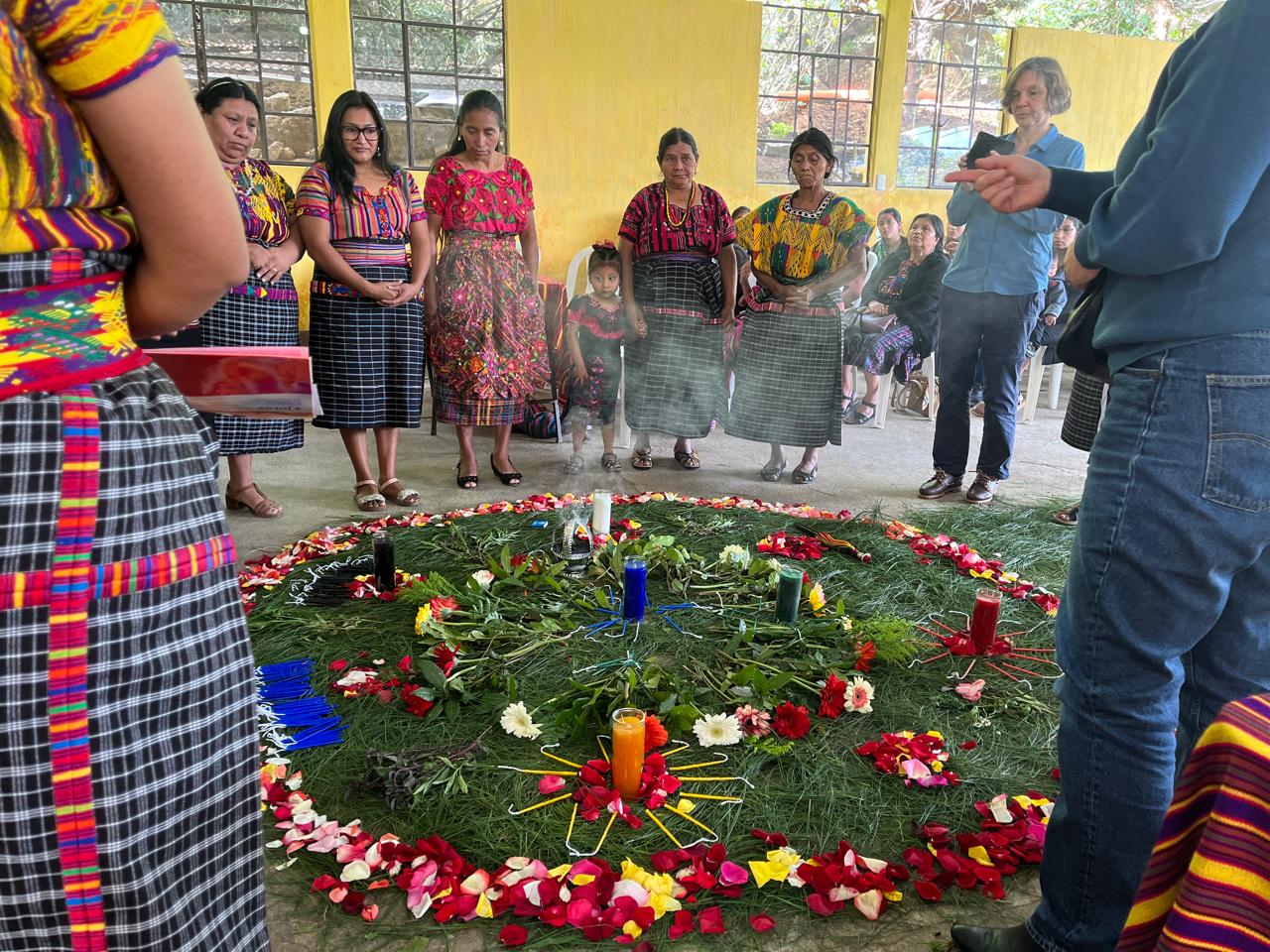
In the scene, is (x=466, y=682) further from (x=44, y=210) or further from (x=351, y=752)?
(x=44, y=210)

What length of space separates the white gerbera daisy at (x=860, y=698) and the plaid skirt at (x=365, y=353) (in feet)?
8.01

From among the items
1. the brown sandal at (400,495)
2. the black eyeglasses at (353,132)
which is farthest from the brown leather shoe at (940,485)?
the black eyeglasses at (353,132)

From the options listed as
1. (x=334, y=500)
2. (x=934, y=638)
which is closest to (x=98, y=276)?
(x=934, y=638)

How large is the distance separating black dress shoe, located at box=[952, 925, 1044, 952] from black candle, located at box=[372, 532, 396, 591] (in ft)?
6.60

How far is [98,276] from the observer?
2.54ft

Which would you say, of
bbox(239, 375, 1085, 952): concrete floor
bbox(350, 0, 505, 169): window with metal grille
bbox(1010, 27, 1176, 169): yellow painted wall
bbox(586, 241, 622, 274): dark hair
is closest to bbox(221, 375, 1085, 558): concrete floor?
bbox(239, 375, 1085, 952): concrete floor

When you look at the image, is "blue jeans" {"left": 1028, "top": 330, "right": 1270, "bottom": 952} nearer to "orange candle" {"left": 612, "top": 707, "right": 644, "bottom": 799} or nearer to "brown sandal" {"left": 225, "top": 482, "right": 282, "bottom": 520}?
"orange candle" {"left": 612, "top": 707, "right": 644, "bottom": 799}

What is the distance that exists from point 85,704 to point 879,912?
4.60ft

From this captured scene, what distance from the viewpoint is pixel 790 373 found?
4.39 metres

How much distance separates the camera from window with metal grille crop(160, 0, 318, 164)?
650 centimetres

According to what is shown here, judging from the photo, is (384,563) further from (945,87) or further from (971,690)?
(945,87)

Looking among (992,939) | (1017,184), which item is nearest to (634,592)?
(992,939)

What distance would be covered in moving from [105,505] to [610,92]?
789 centimetres

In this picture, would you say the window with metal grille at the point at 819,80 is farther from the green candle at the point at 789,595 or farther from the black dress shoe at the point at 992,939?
the black dress shoe at the point at 992,939
